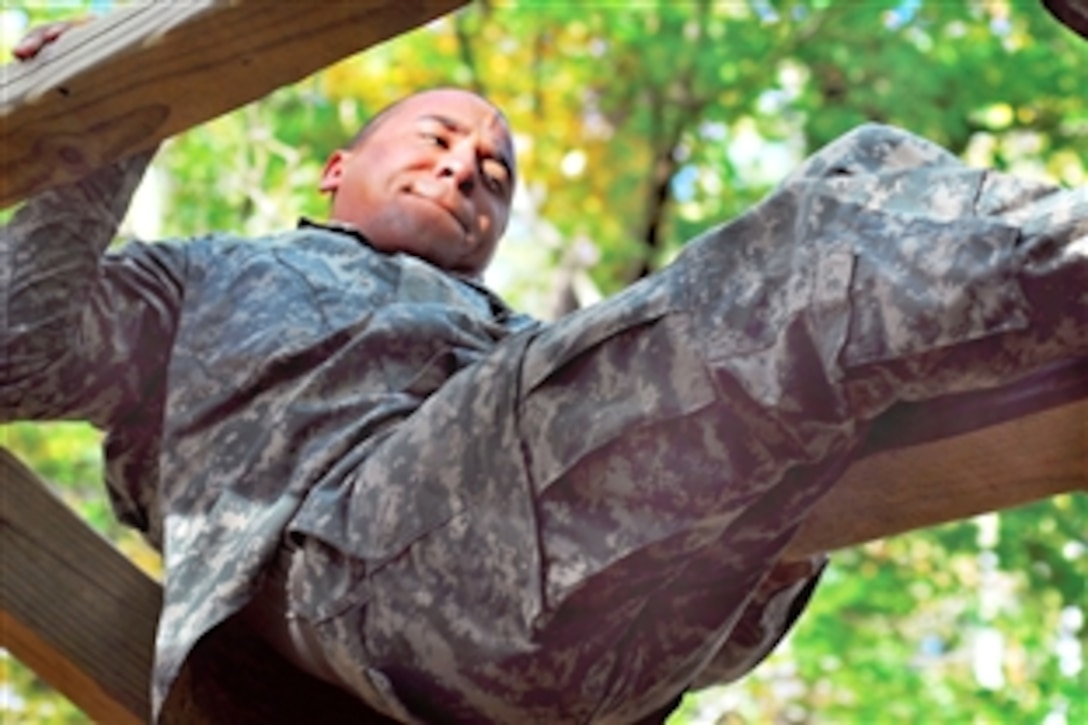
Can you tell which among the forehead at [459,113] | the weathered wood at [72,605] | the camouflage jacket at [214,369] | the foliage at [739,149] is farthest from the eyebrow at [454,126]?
the foliage at [739,149]

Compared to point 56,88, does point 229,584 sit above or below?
below

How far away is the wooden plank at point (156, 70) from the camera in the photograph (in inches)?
67.9

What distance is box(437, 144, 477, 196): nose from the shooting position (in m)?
2.78

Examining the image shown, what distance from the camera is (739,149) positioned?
7.13 meters

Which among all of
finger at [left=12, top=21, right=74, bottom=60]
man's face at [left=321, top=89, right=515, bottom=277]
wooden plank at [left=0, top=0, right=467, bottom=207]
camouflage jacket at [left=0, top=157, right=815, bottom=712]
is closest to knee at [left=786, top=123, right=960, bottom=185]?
wooden plank at [left=0, top=0, right=467, bottom=207]

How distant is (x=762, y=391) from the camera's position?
5.46 ft

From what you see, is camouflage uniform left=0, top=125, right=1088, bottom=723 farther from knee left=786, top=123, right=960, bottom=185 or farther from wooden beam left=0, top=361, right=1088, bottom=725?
wooden beam left=0, top=361, right=1088, bottom=725

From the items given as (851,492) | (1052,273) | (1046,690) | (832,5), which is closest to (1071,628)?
(1046,690)

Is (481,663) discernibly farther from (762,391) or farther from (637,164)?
(637,164)

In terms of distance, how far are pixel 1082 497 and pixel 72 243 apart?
3.85m

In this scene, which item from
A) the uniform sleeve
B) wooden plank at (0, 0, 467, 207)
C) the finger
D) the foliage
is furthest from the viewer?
the foliage

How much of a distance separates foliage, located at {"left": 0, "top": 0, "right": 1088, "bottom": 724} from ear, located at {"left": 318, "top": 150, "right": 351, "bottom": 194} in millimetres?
2848

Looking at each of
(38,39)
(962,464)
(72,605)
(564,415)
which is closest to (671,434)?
(564,415)

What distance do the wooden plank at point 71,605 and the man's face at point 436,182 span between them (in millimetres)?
600
